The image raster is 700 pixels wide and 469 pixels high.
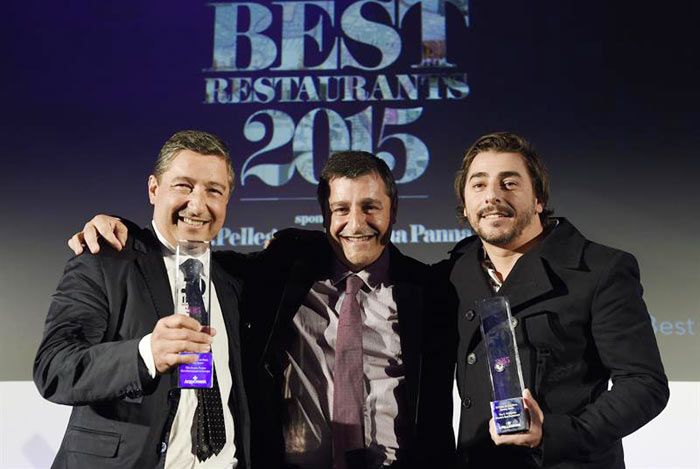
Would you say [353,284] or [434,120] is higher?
[434,120]

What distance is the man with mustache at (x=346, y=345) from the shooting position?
2.28 meters

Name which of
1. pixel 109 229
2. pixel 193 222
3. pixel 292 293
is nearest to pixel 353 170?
pixel 292 293

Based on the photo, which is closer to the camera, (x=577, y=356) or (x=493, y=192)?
(x=577, y=356)

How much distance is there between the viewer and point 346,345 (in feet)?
7.64

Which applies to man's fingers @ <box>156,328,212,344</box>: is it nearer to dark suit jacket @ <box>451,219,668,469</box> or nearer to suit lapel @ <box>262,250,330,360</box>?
suit lapel @ <box>262,250,330,360</box>

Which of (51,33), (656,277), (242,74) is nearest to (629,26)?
(656,277)

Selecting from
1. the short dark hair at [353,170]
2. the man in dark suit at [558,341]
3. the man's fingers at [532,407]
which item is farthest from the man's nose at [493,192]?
the man's fingers at [532,407]

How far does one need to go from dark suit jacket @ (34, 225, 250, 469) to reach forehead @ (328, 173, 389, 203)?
581 millimetres

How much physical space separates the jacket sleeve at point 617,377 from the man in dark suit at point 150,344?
937mm

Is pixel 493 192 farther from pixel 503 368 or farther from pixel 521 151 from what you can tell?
pixel 503 368

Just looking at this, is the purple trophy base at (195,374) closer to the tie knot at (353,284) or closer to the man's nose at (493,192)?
the tie knot at (353,284)

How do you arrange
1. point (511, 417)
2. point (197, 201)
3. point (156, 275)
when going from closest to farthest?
1. point (511, 417)
2. point (156, 275)
3. point (197, 201)

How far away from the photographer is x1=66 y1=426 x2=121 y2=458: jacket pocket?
199cm

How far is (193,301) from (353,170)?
94 centimetres
